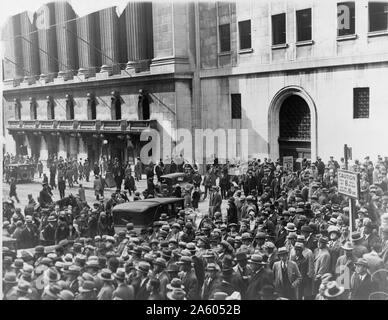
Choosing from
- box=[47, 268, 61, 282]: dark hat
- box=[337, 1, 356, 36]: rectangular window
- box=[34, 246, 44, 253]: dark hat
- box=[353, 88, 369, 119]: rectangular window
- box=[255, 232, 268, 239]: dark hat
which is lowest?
box=[47, 268, 61, 282]: dark hat

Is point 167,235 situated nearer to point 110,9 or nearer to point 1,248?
point 1,248

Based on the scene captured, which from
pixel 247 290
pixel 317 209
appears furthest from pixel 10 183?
pixel 317 209

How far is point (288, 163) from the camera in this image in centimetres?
1697

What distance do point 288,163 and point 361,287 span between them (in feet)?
23.1

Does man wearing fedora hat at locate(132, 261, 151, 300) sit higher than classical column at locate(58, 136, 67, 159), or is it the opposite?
classical column at locate(58, 136, 67, 159)

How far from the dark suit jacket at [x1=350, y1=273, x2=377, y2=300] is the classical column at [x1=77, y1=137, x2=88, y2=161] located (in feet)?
29.3

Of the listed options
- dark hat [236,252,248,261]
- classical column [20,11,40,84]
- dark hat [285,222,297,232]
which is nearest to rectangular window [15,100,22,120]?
classical column [20,11,40,84]

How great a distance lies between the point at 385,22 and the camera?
14.8 meters

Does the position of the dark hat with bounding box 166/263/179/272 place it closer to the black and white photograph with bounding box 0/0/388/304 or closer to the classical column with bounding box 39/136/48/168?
the black and white photograph with bounding box 0/0/388/304

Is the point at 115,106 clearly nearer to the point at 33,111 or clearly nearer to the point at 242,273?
the point at 33,111

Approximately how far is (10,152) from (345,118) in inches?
419

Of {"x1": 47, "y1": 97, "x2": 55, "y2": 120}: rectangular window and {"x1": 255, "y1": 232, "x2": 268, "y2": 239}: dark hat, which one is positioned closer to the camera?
{"x1": 255, "y1": 232, "x2": 268, "y2": 239}: dark hat

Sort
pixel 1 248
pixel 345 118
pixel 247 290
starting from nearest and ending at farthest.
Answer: pixel 247 290
pixel 1 248
pixel 345 118

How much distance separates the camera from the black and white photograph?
10781 mm
